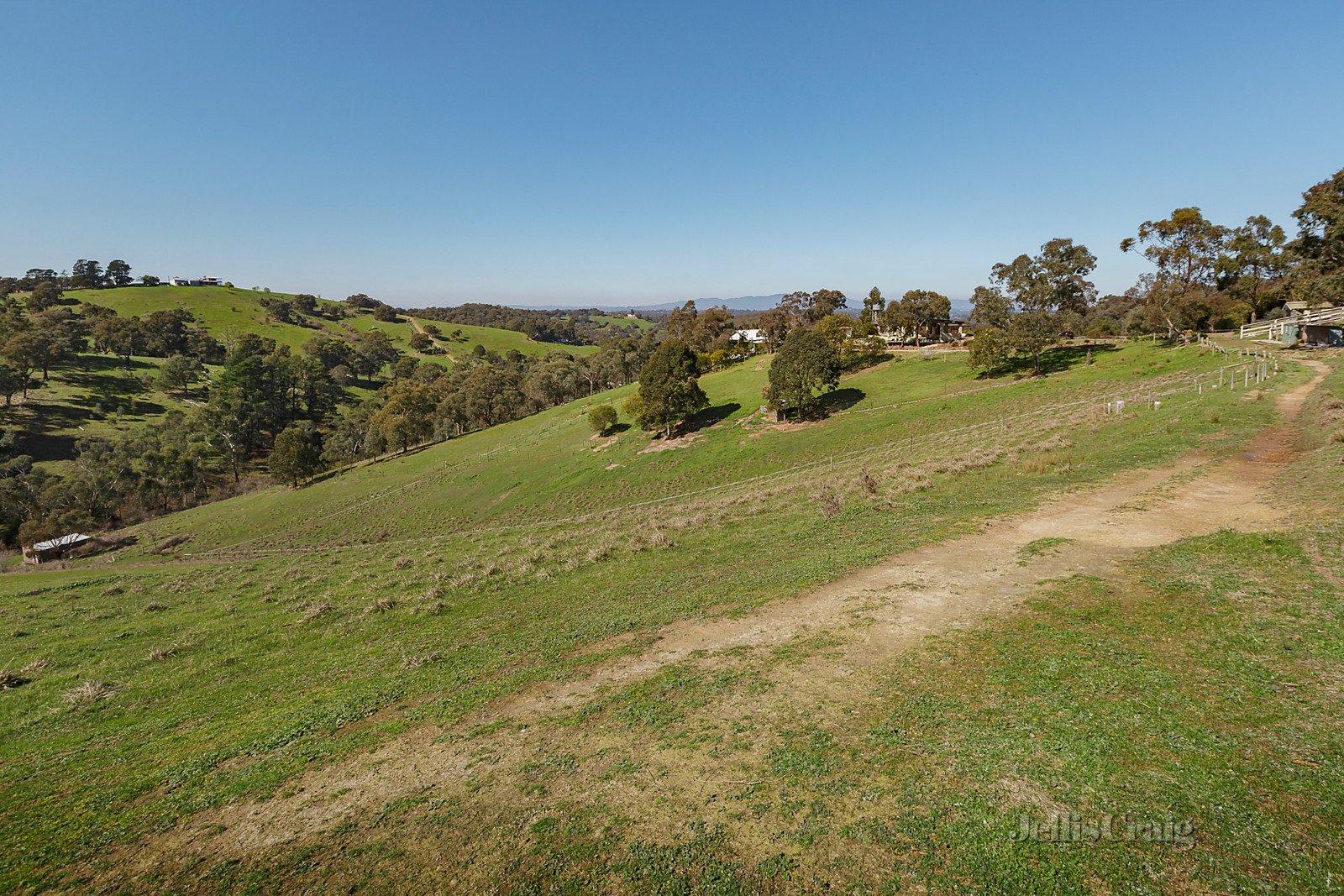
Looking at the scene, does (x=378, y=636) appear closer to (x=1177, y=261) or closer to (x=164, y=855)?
(x=164, y=855)

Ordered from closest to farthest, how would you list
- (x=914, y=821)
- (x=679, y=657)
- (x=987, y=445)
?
(x=914, y=821) → (x=679, y=657) → (x=987, y=445)

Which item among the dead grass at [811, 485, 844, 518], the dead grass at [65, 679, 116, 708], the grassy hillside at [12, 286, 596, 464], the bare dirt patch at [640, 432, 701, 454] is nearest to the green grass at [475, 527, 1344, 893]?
the dead grass at [65, 679, 116, 708]

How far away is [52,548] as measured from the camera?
43469 mm

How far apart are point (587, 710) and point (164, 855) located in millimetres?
5609

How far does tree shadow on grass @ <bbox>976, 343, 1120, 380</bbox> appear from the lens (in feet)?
180

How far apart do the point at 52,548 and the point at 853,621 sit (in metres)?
64.4

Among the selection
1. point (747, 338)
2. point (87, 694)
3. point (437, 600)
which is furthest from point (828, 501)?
point (747, 338)

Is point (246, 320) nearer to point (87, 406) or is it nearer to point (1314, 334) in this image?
point (87, 406)

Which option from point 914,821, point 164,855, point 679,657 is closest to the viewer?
point 914,821

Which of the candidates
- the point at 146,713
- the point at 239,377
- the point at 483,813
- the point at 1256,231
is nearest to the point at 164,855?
the point at 483,813

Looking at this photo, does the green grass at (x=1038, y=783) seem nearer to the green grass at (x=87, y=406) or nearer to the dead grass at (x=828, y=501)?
the dead grass at (x=828, y=501)

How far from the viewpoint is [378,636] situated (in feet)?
49.6

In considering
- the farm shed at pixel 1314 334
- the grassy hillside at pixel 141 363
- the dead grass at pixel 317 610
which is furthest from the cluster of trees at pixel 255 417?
the farm shed at pixel 1314 334

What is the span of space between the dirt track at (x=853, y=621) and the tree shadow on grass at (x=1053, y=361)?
4001cm
